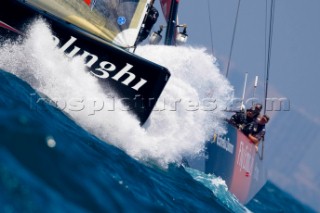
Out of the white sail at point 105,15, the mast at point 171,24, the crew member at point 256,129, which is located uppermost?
the mast at point 171,24

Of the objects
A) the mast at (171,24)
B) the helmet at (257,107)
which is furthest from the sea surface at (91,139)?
the helmet at (257,107)

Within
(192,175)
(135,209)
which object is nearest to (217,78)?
(192,175)

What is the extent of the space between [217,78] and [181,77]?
2.91 feet

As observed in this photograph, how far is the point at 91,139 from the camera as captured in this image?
14.6ft

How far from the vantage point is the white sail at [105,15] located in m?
5.58

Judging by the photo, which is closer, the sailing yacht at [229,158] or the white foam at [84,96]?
the white foam at [84,96]

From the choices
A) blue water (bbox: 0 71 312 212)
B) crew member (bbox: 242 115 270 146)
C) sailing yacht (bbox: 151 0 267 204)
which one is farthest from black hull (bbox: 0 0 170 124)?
crew member (bbox: 242 115 270 146)

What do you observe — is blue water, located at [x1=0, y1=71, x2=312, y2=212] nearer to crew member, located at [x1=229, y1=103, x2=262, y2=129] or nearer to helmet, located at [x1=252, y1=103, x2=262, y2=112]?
crew member, located at [x1=229, y1=103, x2=262, y2=129]

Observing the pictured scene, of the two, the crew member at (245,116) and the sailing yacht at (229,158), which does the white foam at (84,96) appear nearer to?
the sailing yacht at (229,158)

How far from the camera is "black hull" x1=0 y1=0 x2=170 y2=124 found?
16.3 ft

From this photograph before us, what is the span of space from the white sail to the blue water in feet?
3.89

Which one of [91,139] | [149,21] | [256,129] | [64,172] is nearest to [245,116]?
[256,129]

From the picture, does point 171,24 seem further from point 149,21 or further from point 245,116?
point 245,116

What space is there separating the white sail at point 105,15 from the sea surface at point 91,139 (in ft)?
2.20
